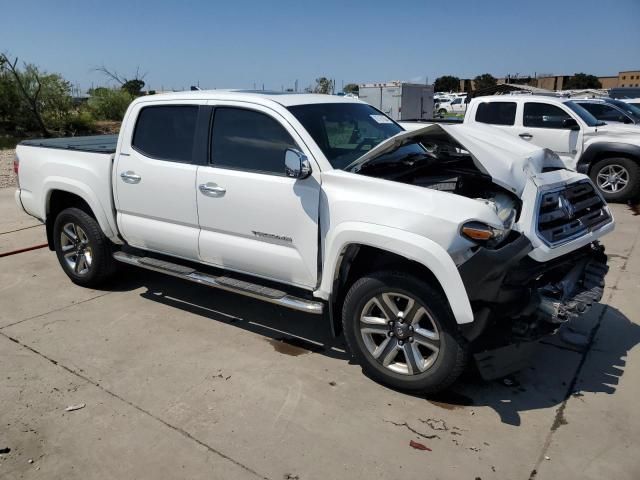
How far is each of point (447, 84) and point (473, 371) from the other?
7098 cm

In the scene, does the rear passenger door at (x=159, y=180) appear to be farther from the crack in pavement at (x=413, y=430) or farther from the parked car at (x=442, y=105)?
the parked car at (x=442, y=105)

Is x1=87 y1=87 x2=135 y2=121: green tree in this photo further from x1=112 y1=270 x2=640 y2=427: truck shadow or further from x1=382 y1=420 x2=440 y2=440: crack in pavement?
x1=382 y1=420 x2=440 y2=440: crack in pavement

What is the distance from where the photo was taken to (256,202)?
3910 mm

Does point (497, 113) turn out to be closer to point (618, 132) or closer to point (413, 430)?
point (618, 132)

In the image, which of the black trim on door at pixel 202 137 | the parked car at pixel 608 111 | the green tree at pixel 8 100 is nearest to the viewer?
the black trim on door at pixel 202 137

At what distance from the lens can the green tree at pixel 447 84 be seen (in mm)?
68750

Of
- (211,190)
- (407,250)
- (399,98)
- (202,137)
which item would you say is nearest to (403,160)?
(407,250)

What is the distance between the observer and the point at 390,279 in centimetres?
336

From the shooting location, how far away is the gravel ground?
1223cm

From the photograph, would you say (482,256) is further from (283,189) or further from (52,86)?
(52,86)

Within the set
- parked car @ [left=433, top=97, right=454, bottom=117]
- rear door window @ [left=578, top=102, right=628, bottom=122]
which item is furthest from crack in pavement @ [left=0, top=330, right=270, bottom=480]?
parked car @ [left=433, top=97, right=454, bottom=117]

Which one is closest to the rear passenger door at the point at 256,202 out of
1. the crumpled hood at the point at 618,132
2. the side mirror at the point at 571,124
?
the side mirror at the point at 571,124

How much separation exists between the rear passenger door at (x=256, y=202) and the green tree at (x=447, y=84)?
68593 mm

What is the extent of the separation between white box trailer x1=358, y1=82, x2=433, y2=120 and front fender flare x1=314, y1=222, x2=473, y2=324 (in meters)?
14.3
